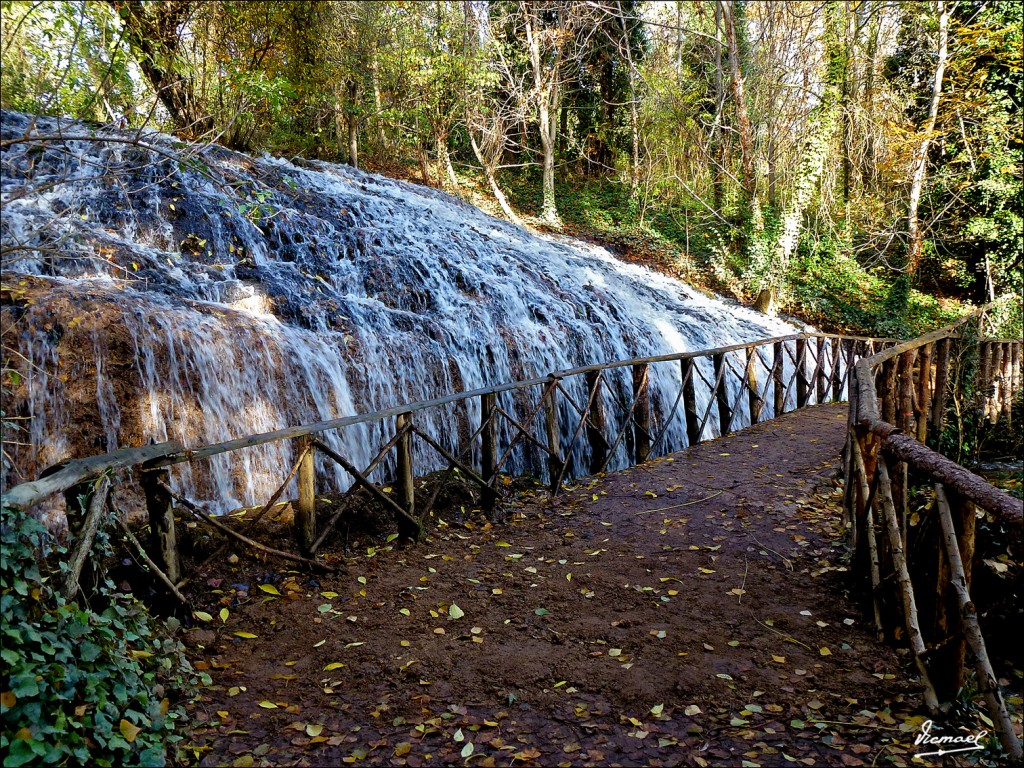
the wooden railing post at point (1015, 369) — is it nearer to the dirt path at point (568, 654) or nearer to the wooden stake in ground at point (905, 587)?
the dirt path at point (568, 654)

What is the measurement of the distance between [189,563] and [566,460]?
13.4 ft

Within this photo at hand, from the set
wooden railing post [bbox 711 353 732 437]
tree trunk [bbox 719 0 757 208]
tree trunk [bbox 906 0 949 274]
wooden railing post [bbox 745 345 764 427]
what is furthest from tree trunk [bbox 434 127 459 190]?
tree trunk [bbox 906 0 949 274]

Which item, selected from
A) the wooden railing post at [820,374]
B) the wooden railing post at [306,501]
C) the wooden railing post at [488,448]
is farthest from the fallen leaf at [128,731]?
the wooden railing post at [820,374]

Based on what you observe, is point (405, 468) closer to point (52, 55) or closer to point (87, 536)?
point (87, 536)

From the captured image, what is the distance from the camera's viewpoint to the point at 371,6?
17266 mm

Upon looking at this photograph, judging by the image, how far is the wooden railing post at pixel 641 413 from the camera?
332 inches

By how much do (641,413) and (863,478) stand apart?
14.9 ft

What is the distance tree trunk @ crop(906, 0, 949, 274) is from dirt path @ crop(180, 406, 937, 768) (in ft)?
52.7

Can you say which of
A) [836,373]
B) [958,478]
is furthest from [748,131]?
[958,478]

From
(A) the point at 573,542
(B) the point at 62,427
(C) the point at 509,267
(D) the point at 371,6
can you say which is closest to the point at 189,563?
(B) the point at 62,427

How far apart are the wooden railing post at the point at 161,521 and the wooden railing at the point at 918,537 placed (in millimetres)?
4035

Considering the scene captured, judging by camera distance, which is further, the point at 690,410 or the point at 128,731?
the point at 690,410

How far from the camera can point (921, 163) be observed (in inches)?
701

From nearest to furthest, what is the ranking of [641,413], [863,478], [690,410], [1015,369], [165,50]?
[863,478], [165,50], [641,413], [690,410], [1015,369]
